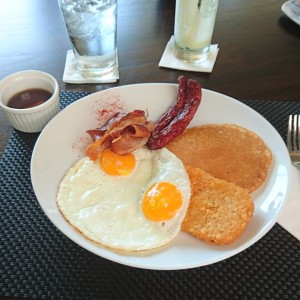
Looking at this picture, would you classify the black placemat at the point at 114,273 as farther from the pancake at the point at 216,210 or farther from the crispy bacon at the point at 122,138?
the crispy bacon at the point at 122,138

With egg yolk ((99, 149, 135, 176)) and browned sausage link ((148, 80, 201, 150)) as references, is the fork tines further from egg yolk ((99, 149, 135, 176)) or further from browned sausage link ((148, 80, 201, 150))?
egg yolk ((99, 149, 135, 176))

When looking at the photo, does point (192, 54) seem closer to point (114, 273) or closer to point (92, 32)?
point (92, 32)

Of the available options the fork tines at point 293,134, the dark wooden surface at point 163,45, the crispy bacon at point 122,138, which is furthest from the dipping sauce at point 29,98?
the fork tines at point 293,134

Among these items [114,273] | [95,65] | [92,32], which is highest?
[92,32]

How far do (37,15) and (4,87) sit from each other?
3.39 ft

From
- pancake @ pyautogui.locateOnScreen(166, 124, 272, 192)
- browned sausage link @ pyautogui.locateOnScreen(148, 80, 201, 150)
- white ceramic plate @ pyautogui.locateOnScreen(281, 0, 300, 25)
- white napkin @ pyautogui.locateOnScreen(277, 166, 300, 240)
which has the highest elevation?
white ceramic plate @ pyautogui.locateOnScreen(281, 0, 300, 25)

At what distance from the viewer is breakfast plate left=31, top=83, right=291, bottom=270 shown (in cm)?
112

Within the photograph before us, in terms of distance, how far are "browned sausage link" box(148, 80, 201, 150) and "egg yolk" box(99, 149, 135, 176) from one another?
0.13 meters

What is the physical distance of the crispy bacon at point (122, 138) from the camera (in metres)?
1.43

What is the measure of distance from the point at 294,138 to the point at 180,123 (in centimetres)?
52

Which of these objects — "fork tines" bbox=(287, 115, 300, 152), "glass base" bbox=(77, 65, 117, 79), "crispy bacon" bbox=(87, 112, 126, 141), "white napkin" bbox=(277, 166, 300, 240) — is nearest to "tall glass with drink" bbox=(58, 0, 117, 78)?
"glass base" bbox=(77, 65, 117, 79)

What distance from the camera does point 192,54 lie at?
6.50 ft

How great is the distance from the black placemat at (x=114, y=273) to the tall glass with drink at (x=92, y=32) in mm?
910

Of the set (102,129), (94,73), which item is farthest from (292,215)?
(94,73)
